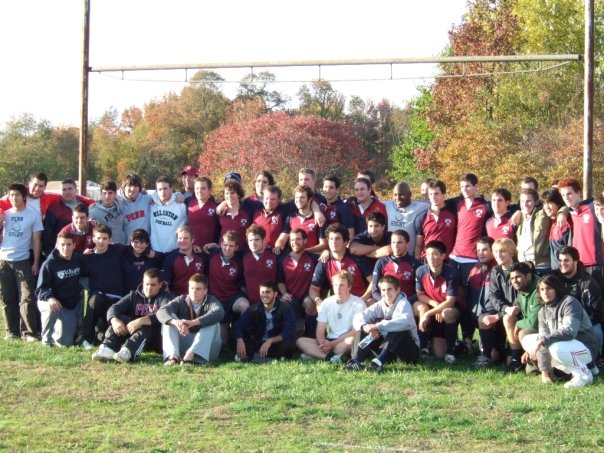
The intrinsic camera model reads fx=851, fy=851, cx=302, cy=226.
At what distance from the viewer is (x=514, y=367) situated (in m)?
9.34

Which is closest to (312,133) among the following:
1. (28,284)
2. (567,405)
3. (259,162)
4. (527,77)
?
(259,162)

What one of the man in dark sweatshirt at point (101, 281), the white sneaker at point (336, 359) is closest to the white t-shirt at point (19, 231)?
the man in dark sweatshirt at point (101, 281)

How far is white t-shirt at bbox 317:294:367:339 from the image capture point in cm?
987

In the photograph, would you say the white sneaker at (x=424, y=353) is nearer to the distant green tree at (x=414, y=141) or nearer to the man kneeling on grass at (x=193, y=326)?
the man kneeling on grass at (x=193, y=326)

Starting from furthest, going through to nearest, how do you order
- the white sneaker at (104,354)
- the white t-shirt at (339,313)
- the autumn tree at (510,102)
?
the autumn tree at (510,102)
the white t-shirt at (339,313)
the white sneaker at (104,354)

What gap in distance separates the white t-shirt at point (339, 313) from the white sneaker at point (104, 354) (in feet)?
7.98

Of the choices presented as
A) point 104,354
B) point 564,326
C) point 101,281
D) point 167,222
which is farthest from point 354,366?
point 101,281

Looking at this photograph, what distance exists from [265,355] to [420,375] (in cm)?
190

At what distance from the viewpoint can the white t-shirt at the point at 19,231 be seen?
11.3m

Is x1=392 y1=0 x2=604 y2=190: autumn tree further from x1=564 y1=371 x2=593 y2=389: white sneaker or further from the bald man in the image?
x1=564 y1=371 x2=593 y2=389: white sneaker

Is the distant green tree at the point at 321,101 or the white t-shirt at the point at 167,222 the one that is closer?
the white t-shirt at the point at 167,222

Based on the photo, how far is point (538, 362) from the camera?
8.73 m

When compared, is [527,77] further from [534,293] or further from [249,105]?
[534,293]

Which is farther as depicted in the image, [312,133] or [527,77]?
[312,133]
